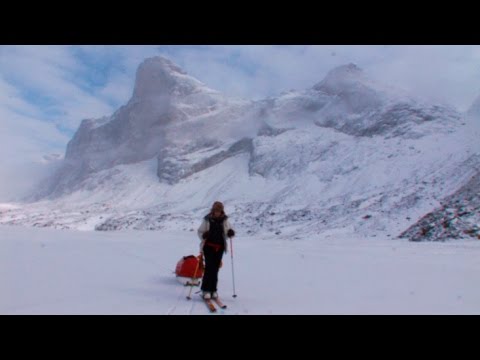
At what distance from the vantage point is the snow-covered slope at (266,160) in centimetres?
4303

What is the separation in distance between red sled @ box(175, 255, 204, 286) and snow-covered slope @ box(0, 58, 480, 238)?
20.9 meters

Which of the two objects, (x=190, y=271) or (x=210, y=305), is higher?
(x=190, y=271)

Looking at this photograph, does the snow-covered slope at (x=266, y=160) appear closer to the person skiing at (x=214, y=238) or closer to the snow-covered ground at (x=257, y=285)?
the snow-covered ground at (x=257, y=285)

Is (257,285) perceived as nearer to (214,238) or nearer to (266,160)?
(214,238)

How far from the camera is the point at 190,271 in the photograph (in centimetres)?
857

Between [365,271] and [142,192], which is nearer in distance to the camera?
[365,271]

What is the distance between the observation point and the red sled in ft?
27.5

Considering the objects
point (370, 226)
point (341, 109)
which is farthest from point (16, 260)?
point (341, 109)

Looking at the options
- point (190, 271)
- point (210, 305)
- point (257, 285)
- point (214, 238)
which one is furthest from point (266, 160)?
point (210, 305)

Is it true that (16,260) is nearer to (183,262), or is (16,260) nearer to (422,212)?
(183,262)

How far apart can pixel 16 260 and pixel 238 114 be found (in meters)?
109

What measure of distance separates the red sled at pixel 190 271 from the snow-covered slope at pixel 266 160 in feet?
68.4

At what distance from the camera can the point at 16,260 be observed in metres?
10.6

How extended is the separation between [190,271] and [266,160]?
75993mm
